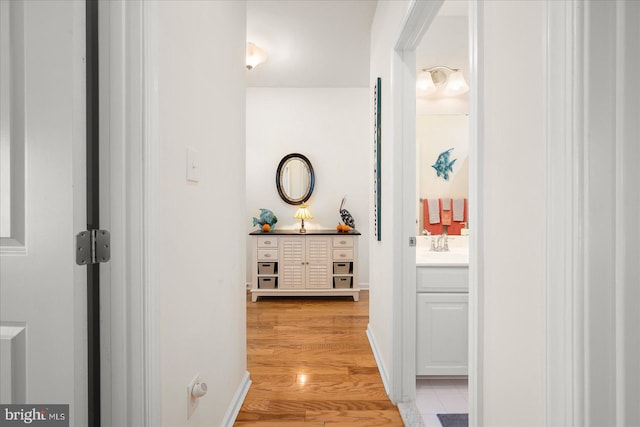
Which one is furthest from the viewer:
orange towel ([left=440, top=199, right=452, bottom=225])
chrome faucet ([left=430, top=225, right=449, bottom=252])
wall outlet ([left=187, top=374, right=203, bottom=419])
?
orange towel ([left=440, top=199, right=452, bottom=225])

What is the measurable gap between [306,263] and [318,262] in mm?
140

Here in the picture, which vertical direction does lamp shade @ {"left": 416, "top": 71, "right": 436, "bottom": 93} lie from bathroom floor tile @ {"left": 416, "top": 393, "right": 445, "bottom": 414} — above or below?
above

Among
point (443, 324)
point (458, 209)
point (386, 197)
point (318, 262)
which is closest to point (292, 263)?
point (318, 262)

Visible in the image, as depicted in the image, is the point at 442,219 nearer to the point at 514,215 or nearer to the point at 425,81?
the point at 425,81

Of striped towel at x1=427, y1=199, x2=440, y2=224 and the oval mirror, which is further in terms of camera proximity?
the oval mirror

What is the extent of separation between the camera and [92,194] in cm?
98

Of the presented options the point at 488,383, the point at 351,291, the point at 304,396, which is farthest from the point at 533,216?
the point at 351,291

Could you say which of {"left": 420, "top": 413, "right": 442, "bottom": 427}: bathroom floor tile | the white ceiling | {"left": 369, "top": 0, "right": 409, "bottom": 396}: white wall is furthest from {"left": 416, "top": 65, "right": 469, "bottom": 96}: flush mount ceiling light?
{"left": 420, "top": 413, "right": 442, "bottom": 427}: bathroom floor tile

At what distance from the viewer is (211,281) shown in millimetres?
1535

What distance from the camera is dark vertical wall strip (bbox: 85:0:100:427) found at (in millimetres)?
962

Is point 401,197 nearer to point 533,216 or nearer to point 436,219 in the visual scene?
point 436,219

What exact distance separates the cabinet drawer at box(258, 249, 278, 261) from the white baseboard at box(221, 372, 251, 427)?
6.65ft

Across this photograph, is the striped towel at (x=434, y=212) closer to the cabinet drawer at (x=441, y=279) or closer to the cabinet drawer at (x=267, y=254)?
the cabinet drawer at (x=441, y=279)

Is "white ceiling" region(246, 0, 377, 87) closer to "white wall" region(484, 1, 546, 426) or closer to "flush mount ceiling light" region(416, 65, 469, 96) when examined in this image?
"flush mount ceiling light" region(416, 65, 469, 96)
